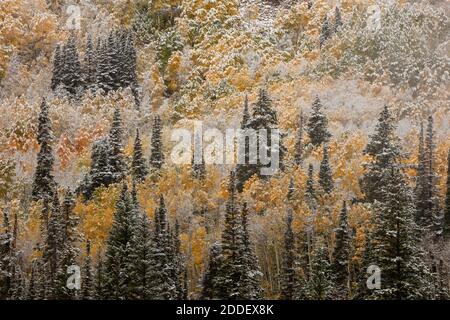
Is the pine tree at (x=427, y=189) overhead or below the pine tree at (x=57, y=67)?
below

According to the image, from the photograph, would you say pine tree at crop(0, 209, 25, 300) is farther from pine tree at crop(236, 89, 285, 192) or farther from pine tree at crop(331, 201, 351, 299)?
pine tree at crop(331, 201, 351, 299)

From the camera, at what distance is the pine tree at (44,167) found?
275 ft

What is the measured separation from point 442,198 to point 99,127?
44.1 metres

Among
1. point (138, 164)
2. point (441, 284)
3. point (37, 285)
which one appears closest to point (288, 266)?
point (441, 284)

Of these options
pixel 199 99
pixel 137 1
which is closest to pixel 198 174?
Result: pixel 199 99

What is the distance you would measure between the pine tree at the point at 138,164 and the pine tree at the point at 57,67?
29.8 meters

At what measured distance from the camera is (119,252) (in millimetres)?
63625

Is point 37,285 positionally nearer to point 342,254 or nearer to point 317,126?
point 342,254

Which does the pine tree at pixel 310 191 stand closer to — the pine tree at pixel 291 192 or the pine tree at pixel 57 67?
the pine tree at pixel 291 192

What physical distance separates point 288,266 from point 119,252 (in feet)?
47.4

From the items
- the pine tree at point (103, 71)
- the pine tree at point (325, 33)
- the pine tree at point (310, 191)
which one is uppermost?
the pine tree at point (325, 33)

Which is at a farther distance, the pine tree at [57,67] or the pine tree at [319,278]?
the pine tree at [57,67]

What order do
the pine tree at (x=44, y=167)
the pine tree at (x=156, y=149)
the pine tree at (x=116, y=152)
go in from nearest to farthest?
1. the pine tree at (x=44, y=167)
2. the pine tree at (x=116, y=152)
3. the pine tree at (x=156, y=149)

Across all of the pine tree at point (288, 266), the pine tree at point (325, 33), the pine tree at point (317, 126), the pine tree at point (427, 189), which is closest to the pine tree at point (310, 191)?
the pine tree at point (288, 266)
